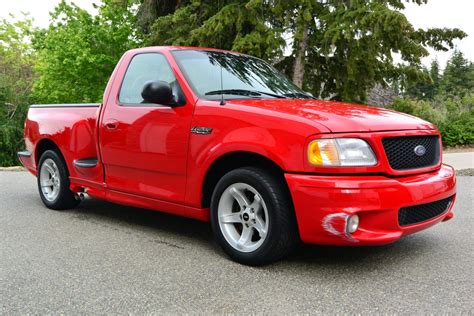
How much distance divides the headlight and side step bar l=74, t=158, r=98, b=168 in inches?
110

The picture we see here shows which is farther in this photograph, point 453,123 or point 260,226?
point 453,123

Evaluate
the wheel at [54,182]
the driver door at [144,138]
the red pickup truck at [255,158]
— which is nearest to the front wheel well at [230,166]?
the red pickup truck at [255,158]

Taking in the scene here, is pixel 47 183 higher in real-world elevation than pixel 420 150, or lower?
lower

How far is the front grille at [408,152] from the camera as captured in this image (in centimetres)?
368

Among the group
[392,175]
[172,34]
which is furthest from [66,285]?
[172,34]

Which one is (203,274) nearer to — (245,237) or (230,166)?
(245,237)

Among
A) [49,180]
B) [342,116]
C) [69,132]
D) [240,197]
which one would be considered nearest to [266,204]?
[240,197]

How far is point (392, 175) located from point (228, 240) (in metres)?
1.38

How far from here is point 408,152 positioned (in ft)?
12.5

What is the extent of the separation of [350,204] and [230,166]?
120cm

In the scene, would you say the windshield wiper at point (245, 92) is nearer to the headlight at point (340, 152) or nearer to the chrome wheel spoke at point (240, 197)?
the chrome wheel spoke at point (240, 197)

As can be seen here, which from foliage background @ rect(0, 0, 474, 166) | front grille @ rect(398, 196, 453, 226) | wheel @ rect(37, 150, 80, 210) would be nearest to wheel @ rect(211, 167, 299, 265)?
front grille @ rect(398, 196, 453, 226)

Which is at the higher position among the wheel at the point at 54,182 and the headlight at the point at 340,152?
the headlight at the point at 340,152

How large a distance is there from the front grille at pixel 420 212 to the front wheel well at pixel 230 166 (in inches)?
35.1
